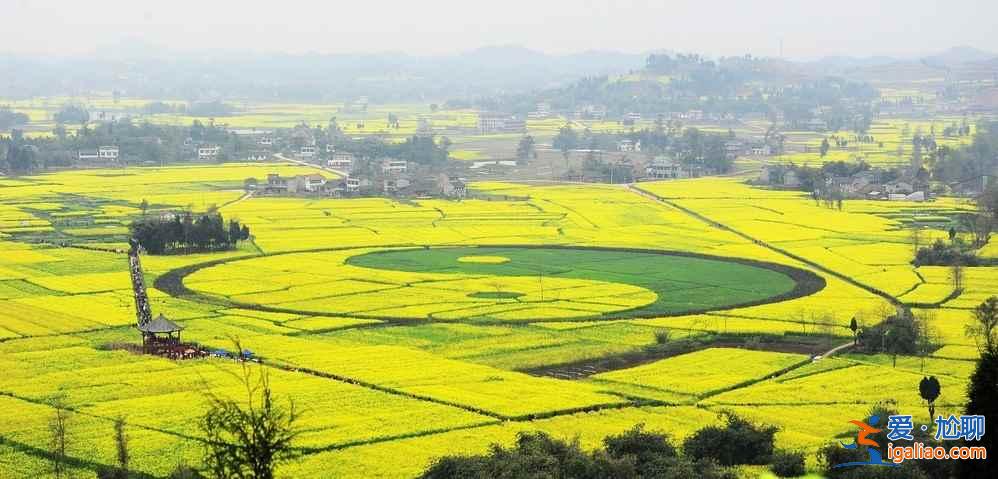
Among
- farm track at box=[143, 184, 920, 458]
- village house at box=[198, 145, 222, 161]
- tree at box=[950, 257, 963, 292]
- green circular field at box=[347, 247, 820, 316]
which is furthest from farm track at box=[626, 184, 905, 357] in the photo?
village house at box=[198, 145, 222, 161]

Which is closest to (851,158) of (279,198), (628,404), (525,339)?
(279,198)

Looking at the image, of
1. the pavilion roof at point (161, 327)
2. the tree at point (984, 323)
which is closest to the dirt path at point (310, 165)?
the pavilion roof at point (161, 327)

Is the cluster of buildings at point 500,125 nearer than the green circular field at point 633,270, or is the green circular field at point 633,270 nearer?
the green circular field at point 633,270

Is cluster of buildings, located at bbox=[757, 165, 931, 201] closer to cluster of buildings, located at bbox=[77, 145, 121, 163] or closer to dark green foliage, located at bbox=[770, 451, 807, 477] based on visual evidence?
cluster of buildings, located at bbox=[77, 145, 121, 163]

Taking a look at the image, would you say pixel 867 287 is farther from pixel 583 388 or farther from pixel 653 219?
pixel 653 219

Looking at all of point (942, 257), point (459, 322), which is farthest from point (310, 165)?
point (459, 322)

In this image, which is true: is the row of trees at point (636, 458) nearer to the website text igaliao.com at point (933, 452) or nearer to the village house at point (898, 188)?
the website text igaliao.com at point (933, 452)
